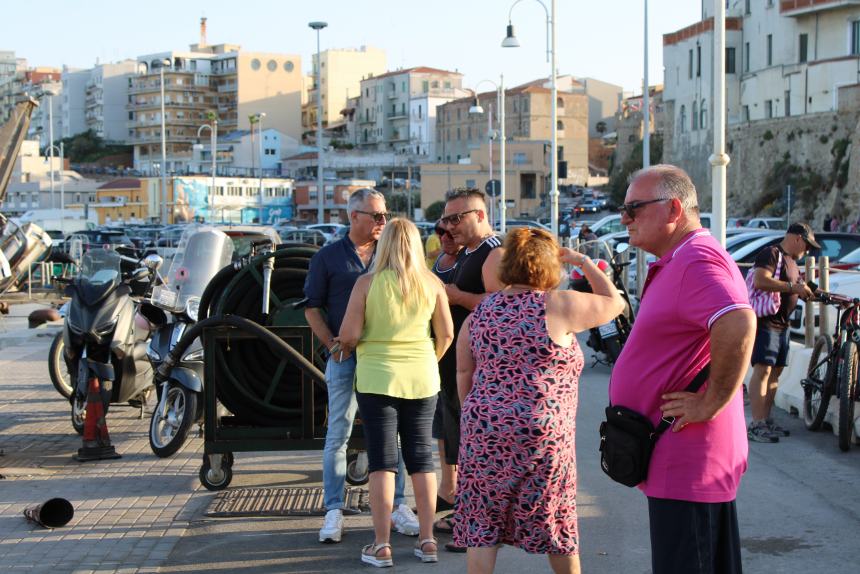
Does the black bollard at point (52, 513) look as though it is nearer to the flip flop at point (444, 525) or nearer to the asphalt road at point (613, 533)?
the asphalt road at point (613, 533)

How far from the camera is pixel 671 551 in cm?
405

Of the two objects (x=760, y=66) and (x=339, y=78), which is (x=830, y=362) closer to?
(x=760, y=66)

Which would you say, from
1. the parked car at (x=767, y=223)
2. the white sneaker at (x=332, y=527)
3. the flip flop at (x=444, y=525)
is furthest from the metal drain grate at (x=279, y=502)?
the parked car at (x=767, y=223)

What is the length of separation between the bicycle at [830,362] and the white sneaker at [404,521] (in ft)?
13.6

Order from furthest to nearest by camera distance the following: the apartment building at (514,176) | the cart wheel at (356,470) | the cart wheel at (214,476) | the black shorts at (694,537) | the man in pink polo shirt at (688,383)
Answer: the apartment building at (514,176) → the cart wheel at (356,470) → the cart wheel at (214,476) → the black shorts at (694,537) → the man in pink polo shirt at (688,383)

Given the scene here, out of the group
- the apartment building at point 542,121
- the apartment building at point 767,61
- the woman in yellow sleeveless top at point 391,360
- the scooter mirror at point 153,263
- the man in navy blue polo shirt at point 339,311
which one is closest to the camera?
the woman in yellow sleeveless top at point 391,360

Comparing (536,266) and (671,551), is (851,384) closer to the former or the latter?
(536,266)

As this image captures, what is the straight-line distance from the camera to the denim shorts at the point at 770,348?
9.57 metres

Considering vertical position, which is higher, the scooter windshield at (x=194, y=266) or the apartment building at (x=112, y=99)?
the apartment building at (x=112, y=99)

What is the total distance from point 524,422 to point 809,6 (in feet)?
249

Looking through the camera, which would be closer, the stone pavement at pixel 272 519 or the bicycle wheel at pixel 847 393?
the stone pavement at pixel 272 519

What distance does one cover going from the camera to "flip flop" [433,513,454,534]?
22.0ft

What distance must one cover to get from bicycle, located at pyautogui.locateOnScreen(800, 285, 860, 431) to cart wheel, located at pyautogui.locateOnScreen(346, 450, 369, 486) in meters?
3.99

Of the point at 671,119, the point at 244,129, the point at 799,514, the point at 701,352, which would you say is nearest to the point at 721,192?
the point at 799,514
